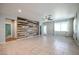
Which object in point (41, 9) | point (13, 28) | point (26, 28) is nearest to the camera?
point (41, 9)

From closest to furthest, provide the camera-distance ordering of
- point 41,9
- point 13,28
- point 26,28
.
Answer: point 41,9 → point 13,28 → point 26,28

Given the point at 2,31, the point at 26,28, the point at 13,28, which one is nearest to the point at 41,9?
the point at 26,28

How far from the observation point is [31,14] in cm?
308

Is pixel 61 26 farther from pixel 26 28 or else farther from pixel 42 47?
pixel 26 28

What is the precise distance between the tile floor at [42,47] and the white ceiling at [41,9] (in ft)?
2.04

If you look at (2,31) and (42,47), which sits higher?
(2,31)

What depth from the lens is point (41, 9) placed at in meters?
2.97

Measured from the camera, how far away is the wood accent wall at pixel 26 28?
123 inches

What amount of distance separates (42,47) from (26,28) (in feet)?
2.22

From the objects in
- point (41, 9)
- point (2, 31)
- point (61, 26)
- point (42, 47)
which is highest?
point (41, 9)

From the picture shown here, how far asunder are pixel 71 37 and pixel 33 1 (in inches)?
51.0

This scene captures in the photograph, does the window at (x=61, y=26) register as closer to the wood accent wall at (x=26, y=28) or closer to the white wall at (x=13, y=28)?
the wood accent wall at (x=26, y=28)
